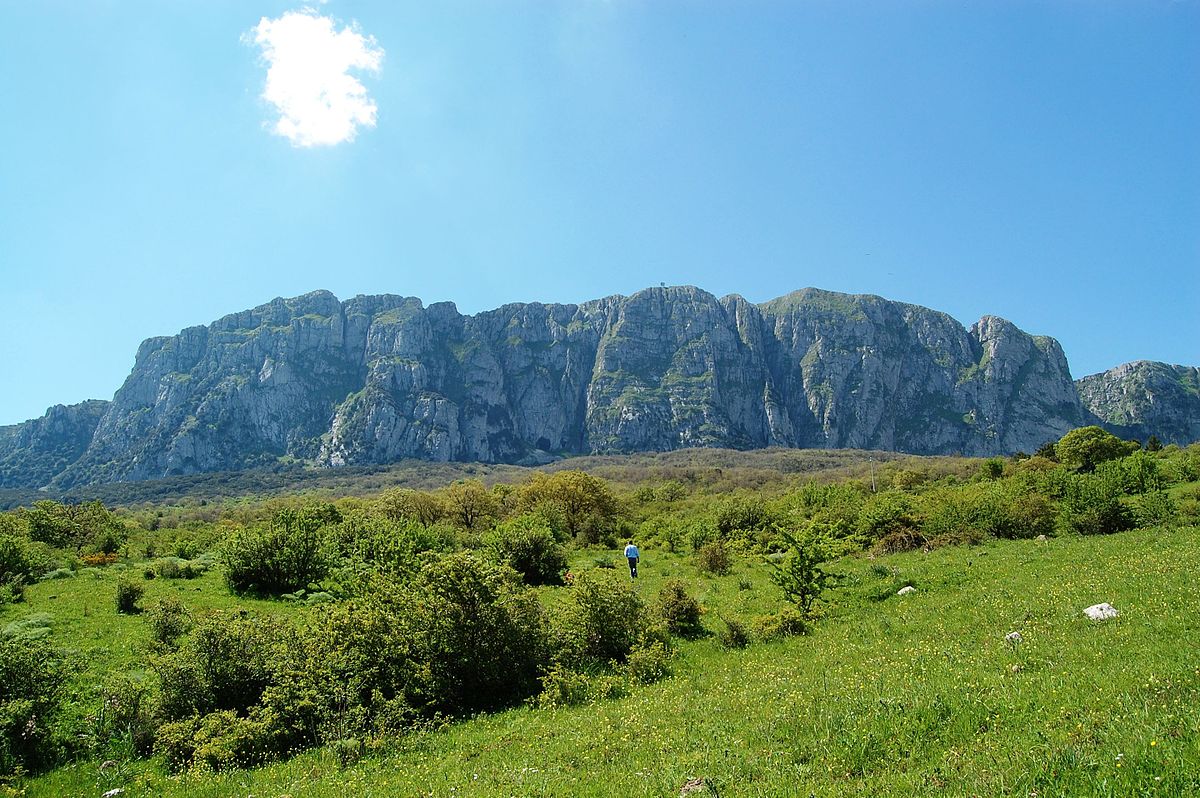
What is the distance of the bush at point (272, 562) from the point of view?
27.8 m

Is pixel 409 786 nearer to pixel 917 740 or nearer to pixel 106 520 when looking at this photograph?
pixel 917 740

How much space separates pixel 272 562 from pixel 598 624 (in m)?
18.8

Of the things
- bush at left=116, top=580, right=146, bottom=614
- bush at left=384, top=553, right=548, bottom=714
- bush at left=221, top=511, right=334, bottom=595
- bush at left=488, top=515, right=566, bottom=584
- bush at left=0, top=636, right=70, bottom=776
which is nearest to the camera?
bush at left=0, top=636, right=70, bottom=776

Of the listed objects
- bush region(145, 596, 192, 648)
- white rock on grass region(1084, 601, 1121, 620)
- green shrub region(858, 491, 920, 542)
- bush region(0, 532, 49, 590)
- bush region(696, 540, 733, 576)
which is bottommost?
bush region(696, 540, 733, 576)

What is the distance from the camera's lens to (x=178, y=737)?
12461 millimetres

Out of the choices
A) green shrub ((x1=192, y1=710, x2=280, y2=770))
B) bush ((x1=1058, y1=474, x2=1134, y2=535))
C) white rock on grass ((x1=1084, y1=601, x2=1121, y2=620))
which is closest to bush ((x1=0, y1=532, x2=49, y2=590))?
green shrub ((x1=192, y1=710, x2=280, y2=770))

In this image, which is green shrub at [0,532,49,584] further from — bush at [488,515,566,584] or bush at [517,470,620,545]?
bush at [517,470,620,545]

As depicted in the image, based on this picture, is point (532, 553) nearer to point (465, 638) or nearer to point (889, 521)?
point (465, 638)

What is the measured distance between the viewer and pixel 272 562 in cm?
2786

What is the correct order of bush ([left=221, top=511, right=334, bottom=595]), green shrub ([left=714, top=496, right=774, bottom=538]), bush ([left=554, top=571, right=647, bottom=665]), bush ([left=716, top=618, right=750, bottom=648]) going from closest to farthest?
bush ([left=554, top=571, right=647, bottom=665]), bush ([left=716, top=618, right=750, bottom=648]), bush ([left=221, top=511, right=334, bottom=595]), green shrub ([left=714, top=496, right=774, bottom=538])

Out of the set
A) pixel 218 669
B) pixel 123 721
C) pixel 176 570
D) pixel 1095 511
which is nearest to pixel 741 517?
pixel 1095 511

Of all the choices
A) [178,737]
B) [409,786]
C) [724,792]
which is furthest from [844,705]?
[178,737]

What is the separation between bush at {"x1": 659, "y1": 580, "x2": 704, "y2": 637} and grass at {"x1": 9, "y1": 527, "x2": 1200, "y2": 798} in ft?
3.67

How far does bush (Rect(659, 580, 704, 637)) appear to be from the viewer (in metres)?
19.6
